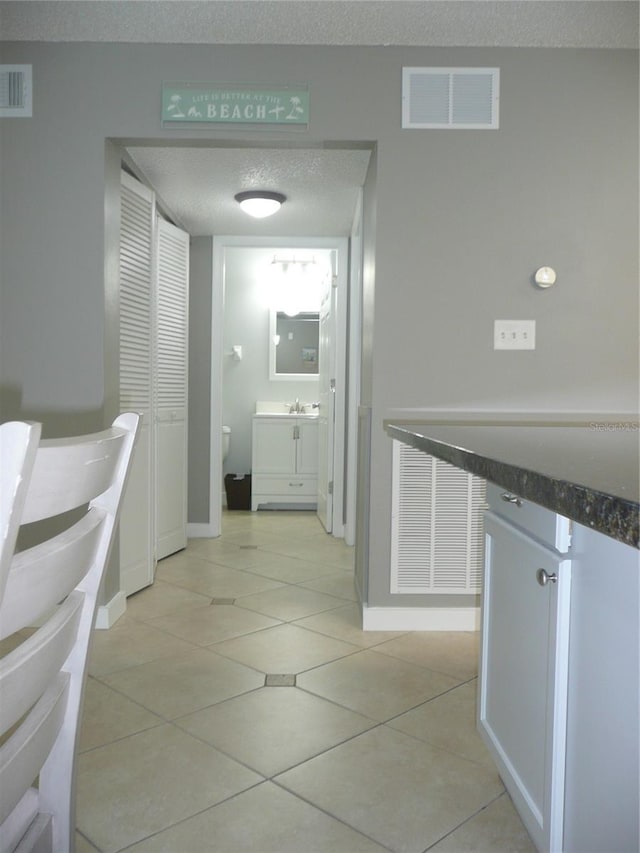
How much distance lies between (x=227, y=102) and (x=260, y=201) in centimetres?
98

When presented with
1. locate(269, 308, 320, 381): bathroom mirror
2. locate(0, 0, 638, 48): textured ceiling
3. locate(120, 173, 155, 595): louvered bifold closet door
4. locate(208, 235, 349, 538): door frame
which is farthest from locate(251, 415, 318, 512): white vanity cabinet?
locate(0, 0, 638, 48): textured ceiling

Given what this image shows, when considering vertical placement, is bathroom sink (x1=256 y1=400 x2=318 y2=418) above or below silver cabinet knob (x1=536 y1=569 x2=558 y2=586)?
above

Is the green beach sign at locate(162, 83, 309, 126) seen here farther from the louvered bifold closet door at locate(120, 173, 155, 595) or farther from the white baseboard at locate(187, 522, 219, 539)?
the white baseboard at locate(187, 522, 219, 539)

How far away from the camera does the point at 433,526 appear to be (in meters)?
2.99

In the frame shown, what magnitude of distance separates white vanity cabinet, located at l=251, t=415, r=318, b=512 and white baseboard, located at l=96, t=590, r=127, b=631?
9.44ft

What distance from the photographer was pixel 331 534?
4996 millimetres

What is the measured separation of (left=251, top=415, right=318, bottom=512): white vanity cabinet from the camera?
595 cm

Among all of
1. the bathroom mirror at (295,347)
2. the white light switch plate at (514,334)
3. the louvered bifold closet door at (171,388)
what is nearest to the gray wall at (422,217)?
the white light switch plate at (514,334)

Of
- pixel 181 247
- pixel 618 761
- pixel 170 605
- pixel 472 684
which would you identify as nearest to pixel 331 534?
pixel 170 605

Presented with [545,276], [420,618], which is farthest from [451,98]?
[420,618]

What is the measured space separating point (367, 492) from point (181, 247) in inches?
85.7

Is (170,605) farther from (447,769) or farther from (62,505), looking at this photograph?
(62,505)

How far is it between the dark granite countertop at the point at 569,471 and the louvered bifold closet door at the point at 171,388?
9.60 feet

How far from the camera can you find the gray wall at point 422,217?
9.32 feet
